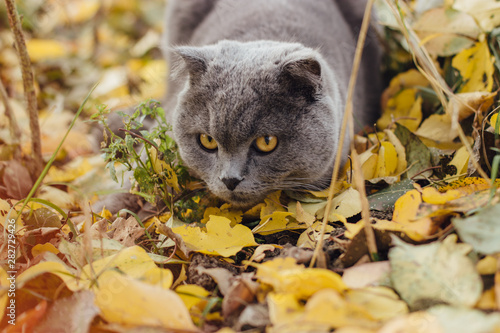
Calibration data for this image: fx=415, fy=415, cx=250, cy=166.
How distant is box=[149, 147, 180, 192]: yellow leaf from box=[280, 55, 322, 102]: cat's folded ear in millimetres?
483

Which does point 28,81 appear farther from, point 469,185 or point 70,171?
point 469,185

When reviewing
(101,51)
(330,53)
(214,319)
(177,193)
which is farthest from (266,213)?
(101,51)

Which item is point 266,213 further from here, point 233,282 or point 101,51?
point 101,51

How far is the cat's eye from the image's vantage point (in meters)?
1.46

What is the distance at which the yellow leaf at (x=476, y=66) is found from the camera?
1629 millimetres

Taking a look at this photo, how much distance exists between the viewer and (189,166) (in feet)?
4.91

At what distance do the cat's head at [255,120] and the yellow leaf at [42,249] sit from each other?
0.51 meters

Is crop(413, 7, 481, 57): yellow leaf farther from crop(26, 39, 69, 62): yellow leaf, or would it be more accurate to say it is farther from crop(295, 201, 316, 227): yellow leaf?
crop(26, 39, 69, 62): yellow leaf

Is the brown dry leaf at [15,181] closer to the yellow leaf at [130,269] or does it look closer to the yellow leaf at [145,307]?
the yellow leaf at [130,269]

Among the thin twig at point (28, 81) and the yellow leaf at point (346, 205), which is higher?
the thin twig at point (28, 81)

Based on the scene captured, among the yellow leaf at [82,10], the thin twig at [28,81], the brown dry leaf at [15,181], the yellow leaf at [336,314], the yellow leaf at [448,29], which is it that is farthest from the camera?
the yellow leaf at [82,10]

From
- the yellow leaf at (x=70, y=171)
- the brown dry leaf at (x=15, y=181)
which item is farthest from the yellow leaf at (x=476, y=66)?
the brown dry leaf at (x=15, y=181)

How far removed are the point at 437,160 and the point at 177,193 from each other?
3.03ft

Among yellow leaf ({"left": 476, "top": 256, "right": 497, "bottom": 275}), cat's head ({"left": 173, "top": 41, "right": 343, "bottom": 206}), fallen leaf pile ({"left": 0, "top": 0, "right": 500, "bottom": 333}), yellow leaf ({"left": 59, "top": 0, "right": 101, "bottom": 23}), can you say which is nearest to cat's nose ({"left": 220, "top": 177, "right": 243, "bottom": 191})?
cat's head ({"left": 173, "top": 41, "right": 343, "bottom": 206})
